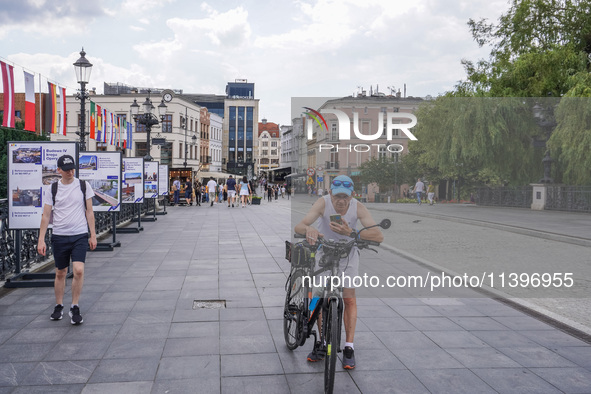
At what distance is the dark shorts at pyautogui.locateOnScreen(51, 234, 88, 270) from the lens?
6133 millimetres

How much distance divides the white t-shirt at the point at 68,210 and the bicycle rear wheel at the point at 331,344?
3.32 meters

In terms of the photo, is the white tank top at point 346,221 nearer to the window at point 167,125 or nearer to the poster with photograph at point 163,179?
the poster with photograph at point 163,179

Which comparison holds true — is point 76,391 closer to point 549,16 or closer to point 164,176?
point 164,176

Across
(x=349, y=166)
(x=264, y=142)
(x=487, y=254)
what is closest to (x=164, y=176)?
(x=487, y=254)

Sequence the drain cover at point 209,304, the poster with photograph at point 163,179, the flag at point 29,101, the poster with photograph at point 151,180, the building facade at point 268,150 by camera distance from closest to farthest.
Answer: the drain cover at point 209,304
the flag at point 29,101
the poster with photograph at point 151,180
the poster with photograph at point 163,179
the building facade at point 268,150

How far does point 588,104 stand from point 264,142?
132m

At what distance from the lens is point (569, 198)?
88.3 ft

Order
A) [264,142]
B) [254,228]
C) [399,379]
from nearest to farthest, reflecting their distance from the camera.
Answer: [399,379]
[254,228]
[264,142]

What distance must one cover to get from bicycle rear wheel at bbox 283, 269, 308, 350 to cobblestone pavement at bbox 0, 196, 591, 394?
0.15 metres

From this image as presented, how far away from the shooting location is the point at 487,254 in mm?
12219

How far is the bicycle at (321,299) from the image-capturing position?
4051mm

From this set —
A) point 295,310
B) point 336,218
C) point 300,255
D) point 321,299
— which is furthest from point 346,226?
point 295,310

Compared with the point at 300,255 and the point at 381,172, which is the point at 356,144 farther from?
the point at 300,255

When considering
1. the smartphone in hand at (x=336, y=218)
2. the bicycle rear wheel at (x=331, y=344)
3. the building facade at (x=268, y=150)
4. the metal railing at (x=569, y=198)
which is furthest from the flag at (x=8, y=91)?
the building facade at (x=268, y=150)
